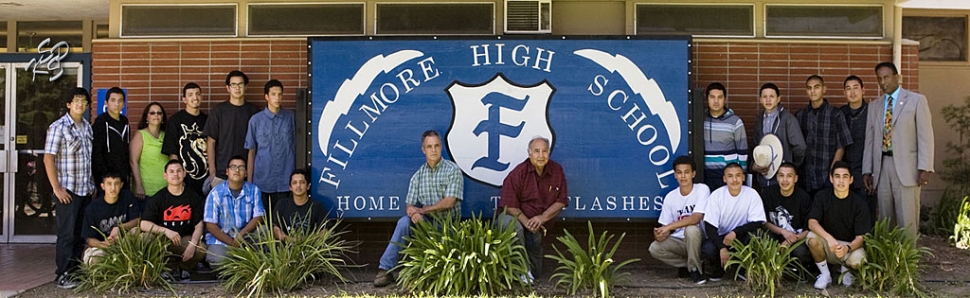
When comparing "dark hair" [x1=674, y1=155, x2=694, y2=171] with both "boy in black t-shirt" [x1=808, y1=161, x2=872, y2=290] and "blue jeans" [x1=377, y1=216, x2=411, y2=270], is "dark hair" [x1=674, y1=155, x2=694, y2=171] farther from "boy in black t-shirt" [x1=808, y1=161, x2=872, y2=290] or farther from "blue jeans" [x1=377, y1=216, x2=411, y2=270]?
"blue jeans" [x1=377, y1=216, x2=411, y2=270]

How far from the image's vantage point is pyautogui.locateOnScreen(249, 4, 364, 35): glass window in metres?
7.62

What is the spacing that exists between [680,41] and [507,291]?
2.71m

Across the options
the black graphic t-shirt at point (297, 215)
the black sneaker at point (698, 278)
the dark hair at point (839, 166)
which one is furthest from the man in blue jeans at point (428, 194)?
the dark hair at point (839, 166)

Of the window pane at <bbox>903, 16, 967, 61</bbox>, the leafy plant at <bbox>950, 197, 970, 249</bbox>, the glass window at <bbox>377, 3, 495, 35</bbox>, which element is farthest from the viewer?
the window pane at <bbox>903, 16, 967, 61</bbox>

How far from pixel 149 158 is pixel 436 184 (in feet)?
8.34

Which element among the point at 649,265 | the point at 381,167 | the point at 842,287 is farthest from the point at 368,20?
the point at 842,287

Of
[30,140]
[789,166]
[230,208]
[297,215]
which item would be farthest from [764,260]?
[30,140]

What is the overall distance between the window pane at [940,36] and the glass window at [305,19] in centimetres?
700

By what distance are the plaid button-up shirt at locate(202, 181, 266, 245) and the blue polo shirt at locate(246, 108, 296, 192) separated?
32 cm

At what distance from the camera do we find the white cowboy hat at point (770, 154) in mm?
6801

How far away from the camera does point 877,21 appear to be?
300 inches

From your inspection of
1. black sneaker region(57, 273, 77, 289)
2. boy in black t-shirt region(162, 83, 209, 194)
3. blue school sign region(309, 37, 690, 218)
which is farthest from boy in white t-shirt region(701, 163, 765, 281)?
black sneaker region(57, 273, 77, 289)

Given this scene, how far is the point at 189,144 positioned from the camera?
698 centimetres

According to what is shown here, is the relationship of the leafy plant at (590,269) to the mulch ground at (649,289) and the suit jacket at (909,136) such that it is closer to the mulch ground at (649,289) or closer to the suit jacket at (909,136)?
the mulch ground at (649,289)
